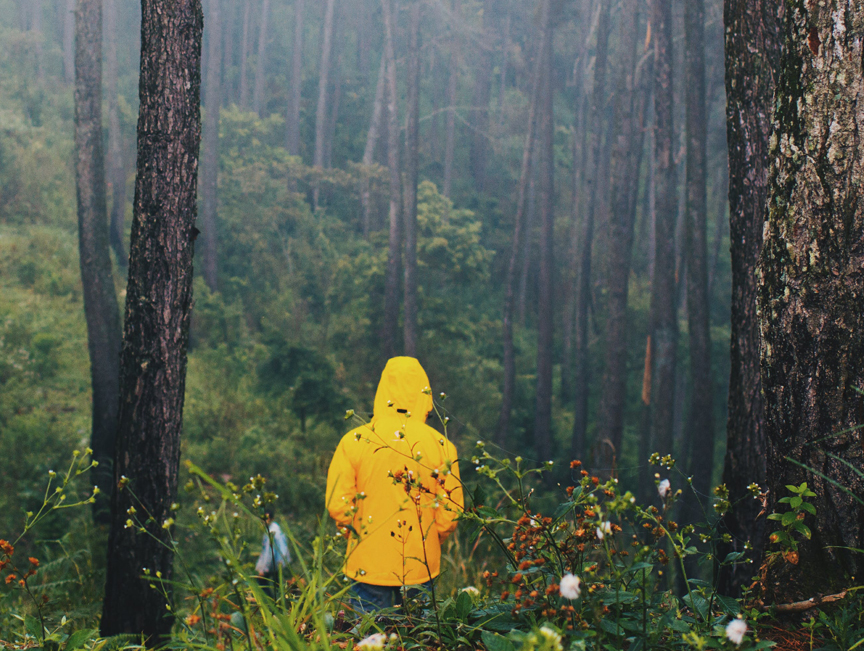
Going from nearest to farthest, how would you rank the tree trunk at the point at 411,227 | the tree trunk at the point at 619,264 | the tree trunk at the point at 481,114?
the tree trunk at the point at 619,264
the tree trunk at the point at 411,227
the tree trunk at the point at 481,114

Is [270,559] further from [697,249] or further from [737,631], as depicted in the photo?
[697,249]

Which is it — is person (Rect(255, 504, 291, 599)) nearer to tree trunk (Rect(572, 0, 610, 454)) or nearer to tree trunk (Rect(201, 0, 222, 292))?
tree trunk (Rect(572, 0, 610, 454))

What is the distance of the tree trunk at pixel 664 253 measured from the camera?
10.1 meters

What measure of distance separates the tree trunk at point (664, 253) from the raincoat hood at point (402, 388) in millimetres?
7601

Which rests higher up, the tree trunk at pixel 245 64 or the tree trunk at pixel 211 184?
the tree trunk at pixel 245 64

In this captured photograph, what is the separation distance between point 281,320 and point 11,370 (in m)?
6.42

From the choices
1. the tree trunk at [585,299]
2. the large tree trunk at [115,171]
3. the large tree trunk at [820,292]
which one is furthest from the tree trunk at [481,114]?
the large tree trunk at [820,292]

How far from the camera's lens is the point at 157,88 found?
3.43 metres

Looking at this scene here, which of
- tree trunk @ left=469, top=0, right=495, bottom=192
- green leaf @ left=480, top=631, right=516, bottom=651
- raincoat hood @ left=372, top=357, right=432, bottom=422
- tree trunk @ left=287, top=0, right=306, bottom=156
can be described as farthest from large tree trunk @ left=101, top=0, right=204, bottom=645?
tree trunk @ left=469, top=0, right=495, bottom=192

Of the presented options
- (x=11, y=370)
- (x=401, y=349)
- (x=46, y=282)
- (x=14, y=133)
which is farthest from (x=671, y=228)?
(x=14, y=133)

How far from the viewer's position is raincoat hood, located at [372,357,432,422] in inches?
129

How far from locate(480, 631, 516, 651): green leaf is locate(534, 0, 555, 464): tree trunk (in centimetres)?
1324

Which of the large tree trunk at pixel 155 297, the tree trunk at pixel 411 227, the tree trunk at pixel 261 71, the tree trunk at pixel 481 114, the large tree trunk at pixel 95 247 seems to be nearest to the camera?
the large tree trunk at pixel 155 297

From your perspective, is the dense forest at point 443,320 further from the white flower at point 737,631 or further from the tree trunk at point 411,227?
the white flower at point 737,631
